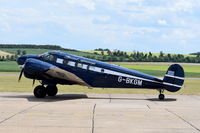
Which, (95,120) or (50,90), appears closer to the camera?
(95,120)

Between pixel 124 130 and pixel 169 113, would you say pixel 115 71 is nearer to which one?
pixel 169 113

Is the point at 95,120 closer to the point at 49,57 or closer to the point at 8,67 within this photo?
the point at 49,57

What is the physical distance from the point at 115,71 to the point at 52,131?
13.2 m

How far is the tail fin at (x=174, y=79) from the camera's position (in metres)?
24.0

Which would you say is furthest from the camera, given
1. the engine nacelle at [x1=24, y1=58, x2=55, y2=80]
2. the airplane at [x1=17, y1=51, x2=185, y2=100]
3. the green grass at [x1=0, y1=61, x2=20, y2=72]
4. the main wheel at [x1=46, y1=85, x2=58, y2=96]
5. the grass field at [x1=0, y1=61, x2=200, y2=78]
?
the green grass at [x1=0, y1=61, x2=20, y2=72]

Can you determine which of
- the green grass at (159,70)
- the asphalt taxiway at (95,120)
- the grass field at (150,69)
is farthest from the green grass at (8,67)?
the asphalt taxiway at (95,120)

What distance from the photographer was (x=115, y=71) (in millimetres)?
24719

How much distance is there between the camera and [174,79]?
24031 millimetres

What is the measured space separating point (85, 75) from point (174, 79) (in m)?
6.15

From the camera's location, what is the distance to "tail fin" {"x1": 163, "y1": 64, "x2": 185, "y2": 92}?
24.0 metres

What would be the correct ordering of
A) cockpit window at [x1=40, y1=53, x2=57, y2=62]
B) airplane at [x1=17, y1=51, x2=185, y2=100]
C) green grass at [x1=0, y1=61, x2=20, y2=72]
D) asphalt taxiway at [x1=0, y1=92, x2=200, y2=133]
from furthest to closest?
green grass at [x1=0, y1=61, x2=20, y2=72] → cockpit window at [x1=40, y1=53, x2=57, y2=62] → airplane at [x1=17, y1=51, x2=185, y2=100] → asphalt taxiway at [x1=0, y1=92, x2=200, y2=133]

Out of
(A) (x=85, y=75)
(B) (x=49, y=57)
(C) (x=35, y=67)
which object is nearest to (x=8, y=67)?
(B) (x=49, y=57)

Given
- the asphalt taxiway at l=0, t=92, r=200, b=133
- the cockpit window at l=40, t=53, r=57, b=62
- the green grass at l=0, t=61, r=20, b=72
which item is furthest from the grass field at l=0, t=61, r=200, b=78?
the asphalt taxiway at l=0, t=92, r=200, b=133

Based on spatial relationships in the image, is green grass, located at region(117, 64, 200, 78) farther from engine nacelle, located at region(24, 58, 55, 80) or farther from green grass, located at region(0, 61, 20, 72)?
engine nacelle, located at region(24, 58, 55, 80)
